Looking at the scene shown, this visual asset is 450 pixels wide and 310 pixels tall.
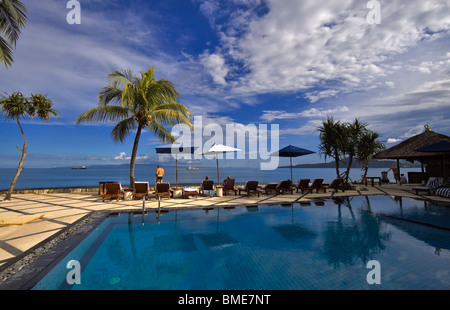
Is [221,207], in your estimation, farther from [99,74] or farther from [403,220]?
[99,74]

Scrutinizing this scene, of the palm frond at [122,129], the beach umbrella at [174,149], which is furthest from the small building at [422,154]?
the palm frond at [122,129]

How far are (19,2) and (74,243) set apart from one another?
9.25m

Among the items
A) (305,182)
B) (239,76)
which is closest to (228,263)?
(305,182)

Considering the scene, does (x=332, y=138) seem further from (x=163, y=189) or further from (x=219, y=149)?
(x=163, y=189)

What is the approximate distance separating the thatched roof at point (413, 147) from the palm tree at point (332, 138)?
13.9 ft

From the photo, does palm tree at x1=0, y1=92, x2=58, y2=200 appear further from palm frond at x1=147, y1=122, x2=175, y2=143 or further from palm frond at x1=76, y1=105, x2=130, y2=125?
palm frond at x1=147, y1=122, x2=175, y2=143

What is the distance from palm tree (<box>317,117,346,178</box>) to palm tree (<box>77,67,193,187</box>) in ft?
29.5

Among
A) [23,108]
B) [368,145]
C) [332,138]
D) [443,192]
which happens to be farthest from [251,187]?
[23,108]

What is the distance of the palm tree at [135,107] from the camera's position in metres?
11.3

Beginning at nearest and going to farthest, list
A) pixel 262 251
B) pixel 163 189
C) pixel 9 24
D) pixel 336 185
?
pixel 262 251 → pixel 9 24 → pixel 163 189 → pixel 336 185

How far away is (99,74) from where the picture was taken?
1151 cm

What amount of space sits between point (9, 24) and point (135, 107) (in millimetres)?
5382

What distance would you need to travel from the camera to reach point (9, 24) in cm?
735

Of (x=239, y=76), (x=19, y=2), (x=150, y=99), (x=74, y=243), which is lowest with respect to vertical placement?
(x=74, y=243)
